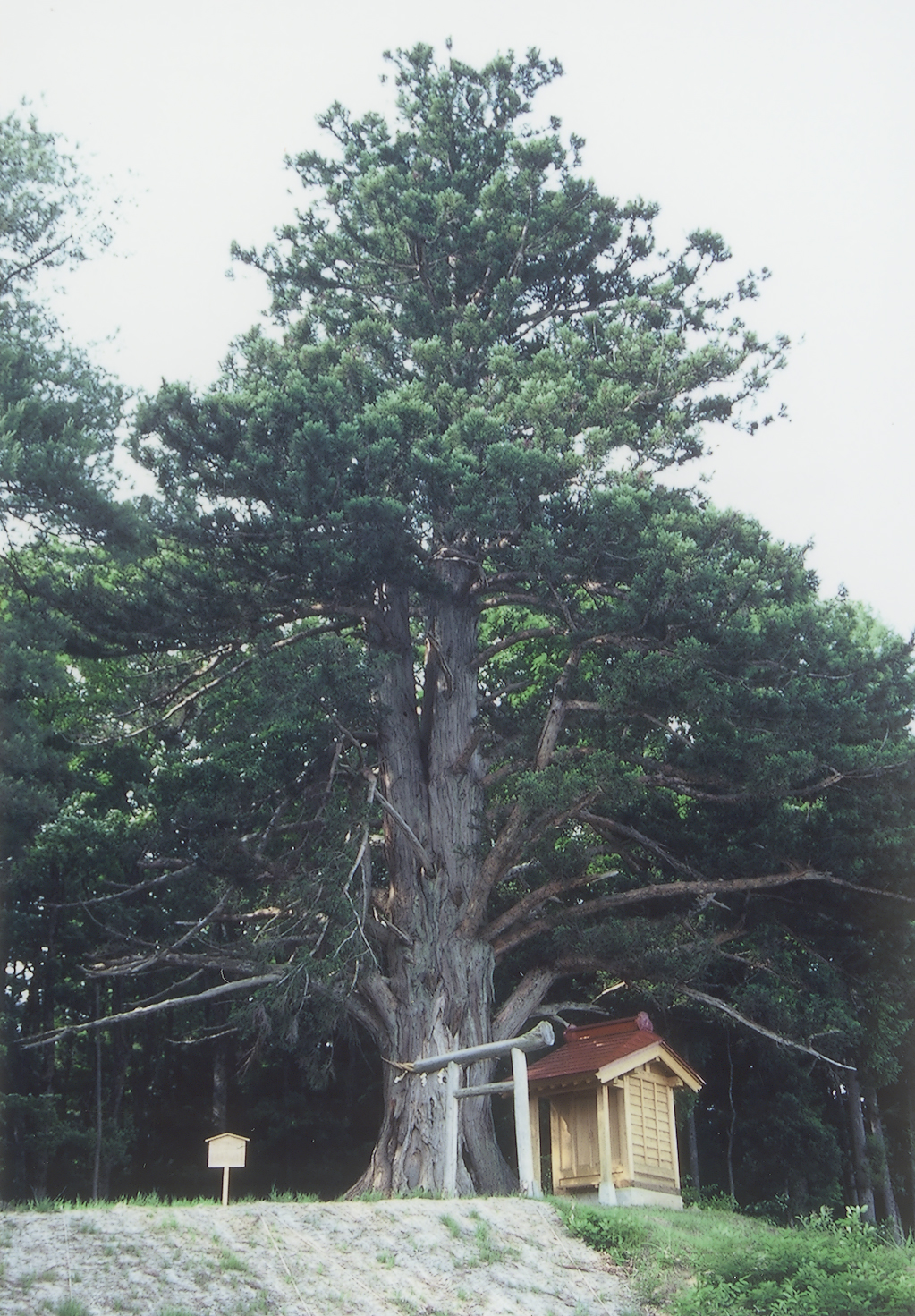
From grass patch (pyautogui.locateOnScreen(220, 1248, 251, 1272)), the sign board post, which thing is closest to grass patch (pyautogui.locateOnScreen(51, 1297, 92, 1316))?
grass patch (pyautogui.locateOnScreen(220, 1248, 251, 1272))

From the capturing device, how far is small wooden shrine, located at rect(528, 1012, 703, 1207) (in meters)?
13.2

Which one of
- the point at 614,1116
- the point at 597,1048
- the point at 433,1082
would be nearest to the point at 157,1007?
the point at 433,1082

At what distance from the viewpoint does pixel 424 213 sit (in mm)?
17141

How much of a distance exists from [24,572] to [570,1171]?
979cm

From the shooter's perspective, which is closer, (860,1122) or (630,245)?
(630,245)

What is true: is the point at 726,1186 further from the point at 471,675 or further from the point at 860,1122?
the point at 471,675

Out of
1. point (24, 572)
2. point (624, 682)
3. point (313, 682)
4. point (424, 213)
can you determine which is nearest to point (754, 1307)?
point (624, 682)

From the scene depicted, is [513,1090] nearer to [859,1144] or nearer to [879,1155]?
[859,1144]

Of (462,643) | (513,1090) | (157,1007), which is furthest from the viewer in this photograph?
(462,643)

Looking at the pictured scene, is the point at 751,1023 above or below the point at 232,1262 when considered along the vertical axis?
above

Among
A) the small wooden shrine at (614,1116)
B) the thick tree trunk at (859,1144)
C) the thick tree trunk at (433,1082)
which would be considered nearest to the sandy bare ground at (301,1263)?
the thick tree trunk at (433,1082)

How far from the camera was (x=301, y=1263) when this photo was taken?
8539 millimetres

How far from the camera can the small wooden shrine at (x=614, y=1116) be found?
13250mm

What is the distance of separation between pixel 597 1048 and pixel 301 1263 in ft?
20.4
